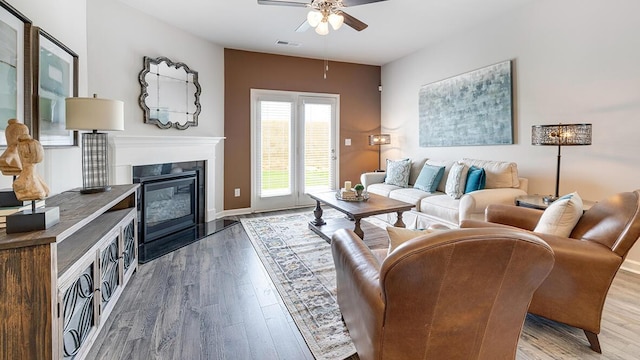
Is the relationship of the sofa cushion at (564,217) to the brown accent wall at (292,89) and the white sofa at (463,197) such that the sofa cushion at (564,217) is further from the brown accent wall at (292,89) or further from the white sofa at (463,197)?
the brown accent wall at (292,89)

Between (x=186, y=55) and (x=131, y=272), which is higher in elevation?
(x=186, y=55)

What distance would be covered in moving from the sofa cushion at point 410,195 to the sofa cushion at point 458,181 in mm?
354

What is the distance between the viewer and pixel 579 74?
3033 mm

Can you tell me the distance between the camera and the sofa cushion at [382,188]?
Answer: 4.51 metres

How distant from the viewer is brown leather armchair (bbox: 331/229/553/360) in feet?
3.21

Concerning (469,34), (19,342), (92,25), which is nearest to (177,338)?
(19,342)

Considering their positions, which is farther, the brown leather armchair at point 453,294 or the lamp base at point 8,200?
the lamp base at point 8,200

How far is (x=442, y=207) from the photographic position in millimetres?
3553

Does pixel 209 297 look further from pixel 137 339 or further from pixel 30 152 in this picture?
pixel 30 152

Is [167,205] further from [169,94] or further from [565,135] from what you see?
[565,135]

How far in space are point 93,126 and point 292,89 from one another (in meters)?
3.58

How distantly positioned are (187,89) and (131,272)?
262 cm

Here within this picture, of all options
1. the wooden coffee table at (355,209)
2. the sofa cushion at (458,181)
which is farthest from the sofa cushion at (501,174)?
the wooden coffee table at (355,209)

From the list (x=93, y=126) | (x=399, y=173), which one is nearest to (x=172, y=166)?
(x=93, y=126)
